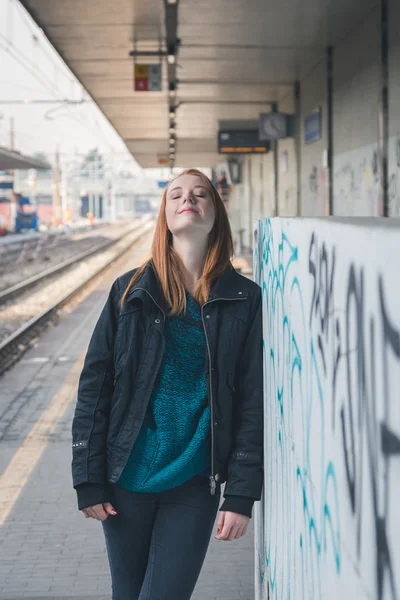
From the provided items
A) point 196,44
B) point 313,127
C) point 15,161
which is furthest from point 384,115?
point 15,161

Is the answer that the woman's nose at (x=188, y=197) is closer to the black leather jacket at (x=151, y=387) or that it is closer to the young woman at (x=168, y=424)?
the young woman at (x=168, y=424)

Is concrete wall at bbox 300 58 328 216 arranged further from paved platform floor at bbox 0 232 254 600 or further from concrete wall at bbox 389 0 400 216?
paved platform floor at bbox 0 232 254 600

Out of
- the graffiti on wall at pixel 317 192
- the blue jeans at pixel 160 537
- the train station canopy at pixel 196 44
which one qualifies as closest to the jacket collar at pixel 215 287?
the blue jeans at pixel 160 537

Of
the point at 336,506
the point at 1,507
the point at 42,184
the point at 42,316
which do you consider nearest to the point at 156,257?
the point at 336,506

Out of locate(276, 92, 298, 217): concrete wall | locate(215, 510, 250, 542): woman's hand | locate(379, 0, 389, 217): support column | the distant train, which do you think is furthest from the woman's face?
the distant train

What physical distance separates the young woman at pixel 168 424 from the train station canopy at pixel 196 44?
30.9 feet

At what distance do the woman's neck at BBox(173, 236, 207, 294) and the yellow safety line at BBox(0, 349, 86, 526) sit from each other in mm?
3084

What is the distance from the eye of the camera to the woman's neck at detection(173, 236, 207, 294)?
2.93 m

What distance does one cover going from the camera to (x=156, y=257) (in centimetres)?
291

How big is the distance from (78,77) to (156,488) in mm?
15807

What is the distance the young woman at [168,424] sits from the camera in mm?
2717

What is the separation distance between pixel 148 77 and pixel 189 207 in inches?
532

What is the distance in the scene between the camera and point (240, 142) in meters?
22.8

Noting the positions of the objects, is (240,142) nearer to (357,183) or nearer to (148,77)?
(148,77)
